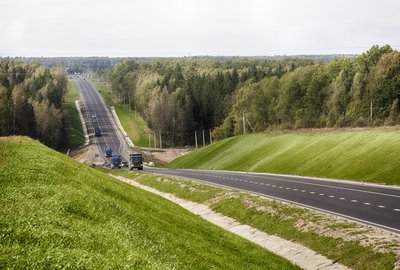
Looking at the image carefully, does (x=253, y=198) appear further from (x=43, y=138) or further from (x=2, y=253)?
(x=43, y=138)

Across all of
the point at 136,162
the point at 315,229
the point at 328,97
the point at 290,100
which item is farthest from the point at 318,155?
the point at 290,100

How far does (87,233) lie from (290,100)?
13829 centimetres

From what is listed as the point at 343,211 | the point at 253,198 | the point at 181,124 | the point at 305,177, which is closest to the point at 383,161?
the point at 305,177

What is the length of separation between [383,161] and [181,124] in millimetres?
129672

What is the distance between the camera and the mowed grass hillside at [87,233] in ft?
49.5

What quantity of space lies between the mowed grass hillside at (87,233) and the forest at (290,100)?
9878cm

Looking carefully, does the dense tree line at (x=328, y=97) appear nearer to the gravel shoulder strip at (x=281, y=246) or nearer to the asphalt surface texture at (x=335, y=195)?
the asphalt surface texture at (x=335, y=195)

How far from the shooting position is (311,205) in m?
42.2

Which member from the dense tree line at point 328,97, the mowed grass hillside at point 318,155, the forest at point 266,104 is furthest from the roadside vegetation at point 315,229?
the dense tree line at point 328,97

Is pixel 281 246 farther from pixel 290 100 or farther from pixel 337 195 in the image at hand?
pixel 290 100

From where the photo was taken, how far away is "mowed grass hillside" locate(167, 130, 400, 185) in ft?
186

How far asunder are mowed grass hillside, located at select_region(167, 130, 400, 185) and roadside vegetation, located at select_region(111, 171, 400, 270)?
14.1 metres

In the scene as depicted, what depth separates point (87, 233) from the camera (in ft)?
58.9

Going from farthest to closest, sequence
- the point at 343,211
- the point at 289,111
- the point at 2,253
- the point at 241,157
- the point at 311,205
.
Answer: the point at 289,111 < the point at 241,157 < the point at 311,205 < the point at 343,211 < the point at 2,253
